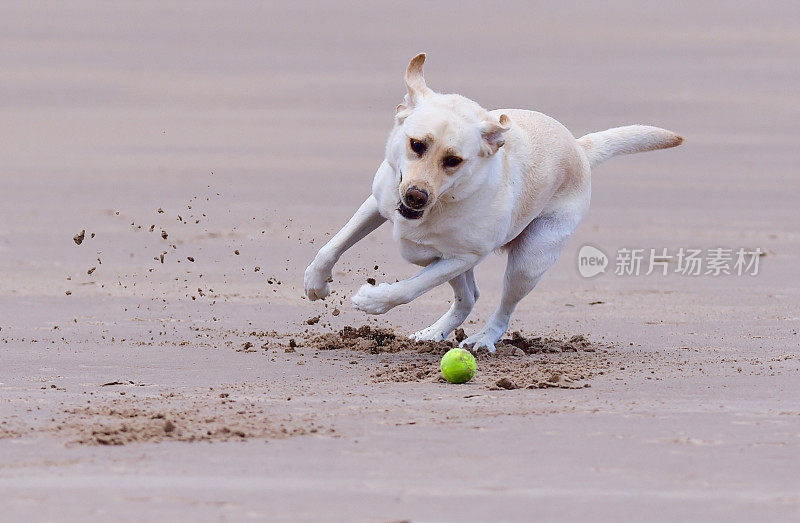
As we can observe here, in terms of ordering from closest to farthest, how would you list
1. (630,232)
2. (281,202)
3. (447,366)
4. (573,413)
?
(573,413) < (447,366) < (630,232) < (281,202)

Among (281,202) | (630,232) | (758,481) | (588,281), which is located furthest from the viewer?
(281,202)

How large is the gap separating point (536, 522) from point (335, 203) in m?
11.5

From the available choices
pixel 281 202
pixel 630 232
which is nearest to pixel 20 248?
pixel 281 202

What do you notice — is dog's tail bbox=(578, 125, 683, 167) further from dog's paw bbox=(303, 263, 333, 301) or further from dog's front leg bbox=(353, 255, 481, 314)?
dog's paw bbox=(303, 263, 333, 301)

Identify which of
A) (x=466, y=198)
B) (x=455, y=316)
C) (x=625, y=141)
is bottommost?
(x=455, y=316)

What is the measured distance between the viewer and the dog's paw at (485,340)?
8625 mm

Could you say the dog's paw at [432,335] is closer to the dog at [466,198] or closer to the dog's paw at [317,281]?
the dog at [466,198]

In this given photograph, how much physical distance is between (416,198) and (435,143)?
30cm

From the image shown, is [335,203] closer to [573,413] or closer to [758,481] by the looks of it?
[573,413]

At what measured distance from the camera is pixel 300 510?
4.91m

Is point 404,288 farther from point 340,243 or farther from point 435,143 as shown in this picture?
point 435,143

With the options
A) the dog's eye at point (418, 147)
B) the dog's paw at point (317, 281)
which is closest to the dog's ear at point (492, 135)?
the dog's eye at point (418, 147)

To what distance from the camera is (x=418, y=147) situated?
7355 millimetres

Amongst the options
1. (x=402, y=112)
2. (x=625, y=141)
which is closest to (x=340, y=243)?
(x=402, y=112)
